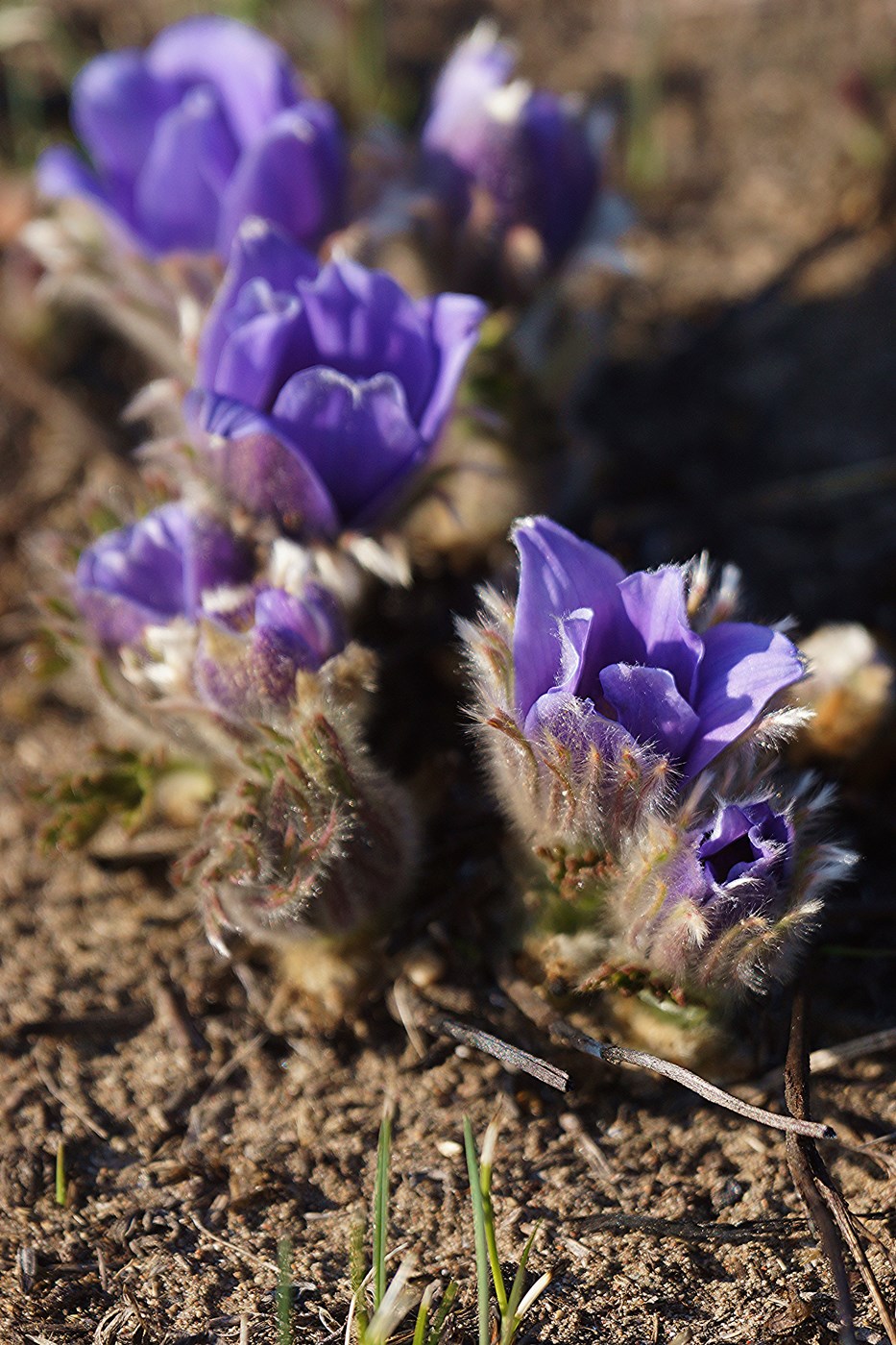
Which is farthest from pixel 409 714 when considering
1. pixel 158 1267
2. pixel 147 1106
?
pixel 158 1267

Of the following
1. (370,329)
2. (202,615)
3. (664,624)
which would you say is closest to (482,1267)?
(664,624)

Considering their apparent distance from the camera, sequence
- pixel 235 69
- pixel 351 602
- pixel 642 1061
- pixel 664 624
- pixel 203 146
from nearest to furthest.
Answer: pixel 664 624, pixel 642 1061, pixel 351 602, pixel 203 146, pixel 235 69

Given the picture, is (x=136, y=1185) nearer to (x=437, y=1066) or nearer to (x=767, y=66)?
(x=437, y=1066)

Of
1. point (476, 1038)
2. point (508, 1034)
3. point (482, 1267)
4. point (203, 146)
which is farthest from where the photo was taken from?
point (203, 146)

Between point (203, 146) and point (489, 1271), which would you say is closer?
point (489, 1271)

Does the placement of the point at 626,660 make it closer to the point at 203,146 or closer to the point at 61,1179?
the point at 61,1179

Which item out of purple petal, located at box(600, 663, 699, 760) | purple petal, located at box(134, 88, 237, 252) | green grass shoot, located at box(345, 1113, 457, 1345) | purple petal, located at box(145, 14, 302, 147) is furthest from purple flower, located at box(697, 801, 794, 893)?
purple petal, located at box(145, 14, 302, 147)

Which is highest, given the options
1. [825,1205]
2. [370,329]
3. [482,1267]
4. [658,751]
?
[370,329]

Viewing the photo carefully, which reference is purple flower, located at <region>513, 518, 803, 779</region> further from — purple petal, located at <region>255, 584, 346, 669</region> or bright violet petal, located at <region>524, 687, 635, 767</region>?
purple petal, located at <region>255, 584, 346, 669</region>

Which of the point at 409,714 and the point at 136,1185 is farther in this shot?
the point at 409,714
